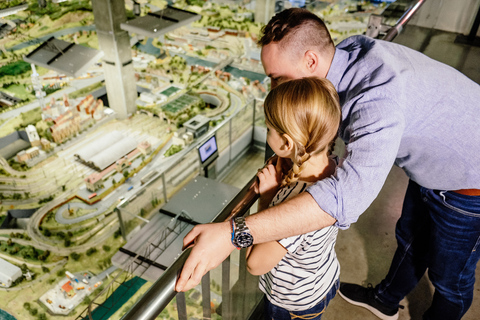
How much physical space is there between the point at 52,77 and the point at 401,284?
2310 centimetres

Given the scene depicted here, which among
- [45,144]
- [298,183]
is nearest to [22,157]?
[45,144]

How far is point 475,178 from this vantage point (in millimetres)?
1476

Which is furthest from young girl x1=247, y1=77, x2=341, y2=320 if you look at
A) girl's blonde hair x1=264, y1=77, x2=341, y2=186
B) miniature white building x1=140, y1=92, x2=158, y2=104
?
miniature white building x1=140, y1=92, x2=158, y2=104

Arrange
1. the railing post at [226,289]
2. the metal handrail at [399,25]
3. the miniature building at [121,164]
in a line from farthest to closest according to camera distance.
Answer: the miniature building at [121,164] → the metal handrail at [399,25] → the railing post at [226,289]

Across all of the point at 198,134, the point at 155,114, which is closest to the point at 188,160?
the point at 198,134

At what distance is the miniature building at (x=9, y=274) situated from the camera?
10.9 m

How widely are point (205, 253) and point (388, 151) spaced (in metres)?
0.68

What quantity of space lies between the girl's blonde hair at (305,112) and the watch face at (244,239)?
0.34 m

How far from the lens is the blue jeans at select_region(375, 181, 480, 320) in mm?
1663

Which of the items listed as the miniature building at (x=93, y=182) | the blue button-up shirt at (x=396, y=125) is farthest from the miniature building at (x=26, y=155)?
the blue button-up shirt at (x=396, y=125)

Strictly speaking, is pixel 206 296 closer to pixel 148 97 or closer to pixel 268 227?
pixel 268 227

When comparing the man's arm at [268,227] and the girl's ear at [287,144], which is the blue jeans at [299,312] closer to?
the man's arm at [268,227]

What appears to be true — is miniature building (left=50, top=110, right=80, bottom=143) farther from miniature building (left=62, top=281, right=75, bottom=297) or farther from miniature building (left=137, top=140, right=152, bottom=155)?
miniature building (left=62, top=281, right=75, bottom=297)

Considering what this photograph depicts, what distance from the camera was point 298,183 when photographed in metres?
1.36
